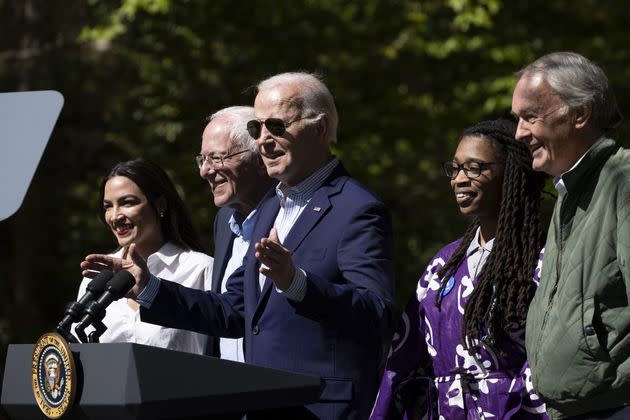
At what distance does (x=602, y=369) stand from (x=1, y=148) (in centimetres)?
208

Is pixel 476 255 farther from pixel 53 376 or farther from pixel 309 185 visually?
pixel 53 376

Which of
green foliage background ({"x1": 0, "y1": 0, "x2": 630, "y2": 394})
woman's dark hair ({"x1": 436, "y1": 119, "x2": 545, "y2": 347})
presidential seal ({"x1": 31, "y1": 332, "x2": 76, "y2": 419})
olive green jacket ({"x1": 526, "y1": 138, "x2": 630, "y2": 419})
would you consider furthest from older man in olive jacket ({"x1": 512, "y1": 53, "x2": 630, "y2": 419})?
green foliage background ({"x1": 0, "y1": 0, "x2": 630, "y2": 394})

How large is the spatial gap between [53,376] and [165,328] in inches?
59.0

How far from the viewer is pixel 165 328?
543 centimetres

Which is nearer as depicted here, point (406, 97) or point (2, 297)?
point (406, 97)

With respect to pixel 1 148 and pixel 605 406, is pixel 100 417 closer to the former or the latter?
pixel 1 148

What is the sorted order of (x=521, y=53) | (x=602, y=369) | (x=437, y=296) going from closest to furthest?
(x=602, y=369) → (x=437, y=296) → (x=521, y=53)

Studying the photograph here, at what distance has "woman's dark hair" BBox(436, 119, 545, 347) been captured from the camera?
4.45 metres

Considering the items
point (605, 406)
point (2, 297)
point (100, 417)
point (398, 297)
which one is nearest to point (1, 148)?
point (100, 417)

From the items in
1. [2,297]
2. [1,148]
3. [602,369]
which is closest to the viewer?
[602,369]

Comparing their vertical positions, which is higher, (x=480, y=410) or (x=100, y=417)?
(x=100, y=417)

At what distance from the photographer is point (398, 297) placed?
554 inches

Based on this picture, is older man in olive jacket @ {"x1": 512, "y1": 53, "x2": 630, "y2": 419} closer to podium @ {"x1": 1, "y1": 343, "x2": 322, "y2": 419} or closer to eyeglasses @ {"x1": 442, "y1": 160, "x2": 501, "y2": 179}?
eyeglasses @ {"x1": 442, "y1": 160, "x2": 501, "y2": 179}

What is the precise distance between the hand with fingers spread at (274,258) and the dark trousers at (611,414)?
3.28 feet
